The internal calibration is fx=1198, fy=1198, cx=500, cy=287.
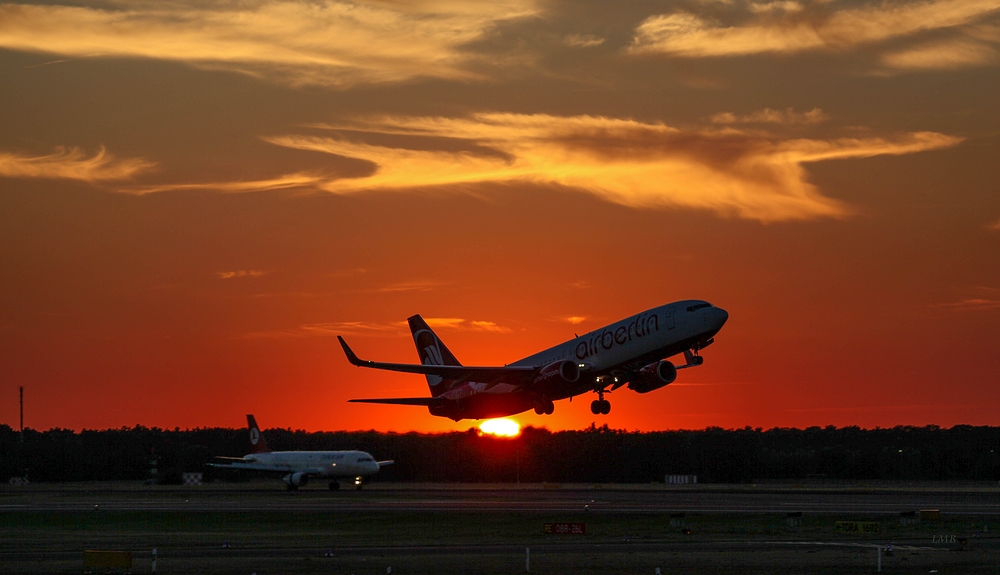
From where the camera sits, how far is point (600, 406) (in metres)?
73.4

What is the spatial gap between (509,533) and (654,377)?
15.4 meters

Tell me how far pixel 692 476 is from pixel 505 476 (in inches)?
945

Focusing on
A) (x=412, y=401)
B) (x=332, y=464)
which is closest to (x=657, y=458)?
(x=332, y=464)

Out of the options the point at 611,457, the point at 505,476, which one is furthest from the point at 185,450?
the point at 611,457

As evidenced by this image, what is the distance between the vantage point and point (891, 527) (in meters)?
65.9

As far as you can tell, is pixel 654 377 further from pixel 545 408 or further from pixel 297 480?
pixel 297 480

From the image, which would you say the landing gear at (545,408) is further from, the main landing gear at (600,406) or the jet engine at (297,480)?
the jet engine at (297,480)

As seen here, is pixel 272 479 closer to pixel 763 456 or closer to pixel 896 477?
pixel 763 456

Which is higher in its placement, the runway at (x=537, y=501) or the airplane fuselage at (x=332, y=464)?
the airplane fuselage at (x=332, y=464)

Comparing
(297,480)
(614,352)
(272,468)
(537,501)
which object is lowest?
(537,501)

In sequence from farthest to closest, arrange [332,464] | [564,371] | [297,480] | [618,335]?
[332,464] → [297,480] → [564,371] → [618,335]

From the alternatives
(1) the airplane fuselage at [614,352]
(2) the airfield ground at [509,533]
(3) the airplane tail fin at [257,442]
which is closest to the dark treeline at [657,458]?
(3) the airplane tail fin at [257,442]

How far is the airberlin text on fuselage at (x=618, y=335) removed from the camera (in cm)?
6769

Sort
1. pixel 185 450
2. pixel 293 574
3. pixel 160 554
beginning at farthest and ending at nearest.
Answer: pixel 185 450, pixel 160 554, pixel 293 574
